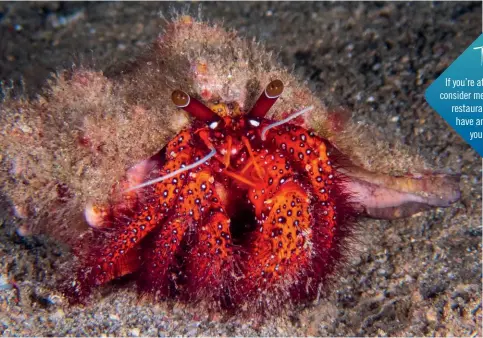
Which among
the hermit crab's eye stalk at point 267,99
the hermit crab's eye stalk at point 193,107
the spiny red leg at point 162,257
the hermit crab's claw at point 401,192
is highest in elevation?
the hermit crab's eye stalk at point 267,99

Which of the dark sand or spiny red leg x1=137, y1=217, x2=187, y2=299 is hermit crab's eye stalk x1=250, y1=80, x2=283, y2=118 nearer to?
spiny red leg x1=137, y1=217, x2=187, y2=299

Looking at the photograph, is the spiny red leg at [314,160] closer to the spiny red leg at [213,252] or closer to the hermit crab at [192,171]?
the hermit crab at [192,171]

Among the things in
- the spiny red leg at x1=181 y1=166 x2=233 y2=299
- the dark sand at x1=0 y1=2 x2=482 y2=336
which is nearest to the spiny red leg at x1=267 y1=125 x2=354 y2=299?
Result: the dark sand at x1=0 y1=2 x2=482 y2=336

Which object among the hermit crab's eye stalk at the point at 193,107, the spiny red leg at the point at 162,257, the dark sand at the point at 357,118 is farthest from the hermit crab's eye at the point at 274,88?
the dark sand at the point at 357,118

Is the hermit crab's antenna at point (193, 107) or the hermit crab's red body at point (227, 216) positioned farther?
the hermit crab's red body at point (227, 216)

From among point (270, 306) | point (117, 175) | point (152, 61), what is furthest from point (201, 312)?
point (152, 61)

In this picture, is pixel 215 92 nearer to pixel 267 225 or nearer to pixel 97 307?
pixel 267 225

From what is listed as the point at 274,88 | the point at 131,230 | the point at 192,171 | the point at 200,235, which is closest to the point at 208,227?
the point at 200,235

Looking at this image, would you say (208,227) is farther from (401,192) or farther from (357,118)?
(357,118)
